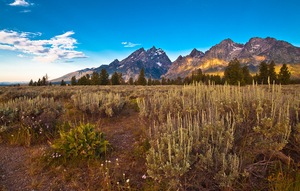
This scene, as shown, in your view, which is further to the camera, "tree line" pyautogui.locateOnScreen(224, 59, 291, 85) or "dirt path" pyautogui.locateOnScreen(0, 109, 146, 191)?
"tree line" pyautogui.locateOnScreen(224, 59, 291, 85)

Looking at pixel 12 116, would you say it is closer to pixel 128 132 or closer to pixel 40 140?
pixel 40 140

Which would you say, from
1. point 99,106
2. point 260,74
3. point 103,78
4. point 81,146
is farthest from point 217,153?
point 103,78

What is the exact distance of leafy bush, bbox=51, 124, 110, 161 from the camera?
486 centimetres

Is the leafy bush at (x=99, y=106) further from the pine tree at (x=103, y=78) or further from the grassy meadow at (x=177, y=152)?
the pine tree at (x=103, y=78)

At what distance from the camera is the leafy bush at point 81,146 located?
4.86 m

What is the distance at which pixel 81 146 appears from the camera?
4.87 m

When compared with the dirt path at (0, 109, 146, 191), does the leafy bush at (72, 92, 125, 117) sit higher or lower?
higher

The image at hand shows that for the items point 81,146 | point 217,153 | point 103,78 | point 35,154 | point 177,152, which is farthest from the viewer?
point 103,78

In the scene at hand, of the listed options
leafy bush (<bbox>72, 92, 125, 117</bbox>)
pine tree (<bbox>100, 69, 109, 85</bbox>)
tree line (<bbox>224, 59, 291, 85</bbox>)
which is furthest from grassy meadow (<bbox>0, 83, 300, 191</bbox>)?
pine tree (<bbox>100, 69, 109, 85</bbox>)

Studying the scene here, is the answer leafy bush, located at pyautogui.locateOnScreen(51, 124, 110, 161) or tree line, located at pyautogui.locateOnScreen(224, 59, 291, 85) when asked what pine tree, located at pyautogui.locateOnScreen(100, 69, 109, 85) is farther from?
leafy bush, located at pyautogui.locateOnScreen(51, 124, 110, 161)

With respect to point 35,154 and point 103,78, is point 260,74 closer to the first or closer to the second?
point 103,78

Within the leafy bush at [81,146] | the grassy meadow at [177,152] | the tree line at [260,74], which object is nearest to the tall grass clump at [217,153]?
the grassy meadow at [177,152]

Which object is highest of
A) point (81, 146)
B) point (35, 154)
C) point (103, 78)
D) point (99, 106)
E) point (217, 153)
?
point (103, 78)

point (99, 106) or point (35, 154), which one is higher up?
point (99, 106)
